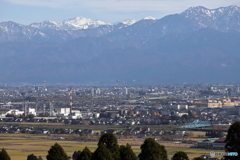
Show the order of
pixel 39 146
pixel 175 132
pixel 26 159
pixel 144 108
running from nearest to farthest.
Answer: pixel 26 159 < pixel 39 146 < pixel 175 132 < pixel 144 108

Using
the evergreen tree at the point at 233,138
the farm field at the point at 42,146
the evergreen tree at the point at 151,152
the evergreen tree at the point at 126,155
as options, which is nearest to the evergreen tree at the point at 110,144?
the evergreen tree at the point at 126,155

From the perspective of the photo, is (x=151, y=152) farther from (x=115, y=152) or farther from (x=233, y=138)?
(x=233, y=138)

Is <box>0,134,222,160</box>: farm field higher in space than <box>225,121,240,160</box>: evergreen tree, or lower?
lower

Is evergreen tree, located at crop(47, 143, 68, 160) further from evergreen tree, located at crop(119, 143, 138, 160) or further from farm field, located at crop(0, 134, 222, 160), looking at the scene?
farm field, located at crop(0, 134, 222, 160)

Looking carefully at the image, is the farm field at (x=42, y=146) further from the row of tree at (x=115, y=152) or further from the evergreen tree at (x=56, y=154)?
the evergreen tree at (x=56, y=154)

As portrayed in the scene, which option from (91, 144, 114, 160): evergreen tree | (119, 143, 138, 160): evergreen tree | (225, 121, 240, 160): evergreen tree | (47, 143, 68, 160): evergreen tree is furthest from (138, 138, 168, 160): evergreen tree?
(225, 121, 240, 160): evergreen tree

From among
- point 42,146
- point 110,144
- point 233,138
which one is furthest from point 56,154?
point 42,146

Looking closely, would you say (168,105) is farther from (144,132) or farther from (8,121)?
(144,132)

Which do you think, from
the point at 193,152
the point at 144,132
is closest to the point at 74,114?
the point at 144,132
